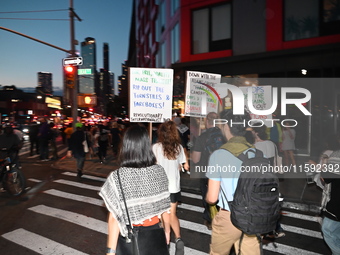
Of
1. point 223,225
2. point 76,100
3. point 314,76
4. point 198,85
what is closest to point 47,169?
point 76,100

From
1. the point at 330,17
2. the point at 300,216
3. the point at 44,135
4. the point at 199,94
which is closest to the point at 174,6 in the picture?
the point at 330,17

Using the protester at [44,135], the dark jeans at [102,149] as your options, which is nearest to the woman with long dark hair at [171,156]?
the dark jeans at [102,149]

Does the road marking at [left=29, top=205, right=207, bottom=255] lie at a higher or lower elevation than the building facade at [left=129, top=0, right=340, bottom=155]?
lower

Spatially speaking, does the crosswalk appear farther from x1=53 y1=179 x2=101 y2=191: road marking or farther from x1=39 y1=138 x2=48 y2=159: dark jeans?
x1=39 y1=138 x2=48 y2=159: dark jeans

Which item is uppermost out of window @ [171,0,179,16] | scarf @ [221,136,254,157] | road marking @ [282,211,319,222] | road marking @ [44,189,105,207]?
window @ [171,0,179,16]

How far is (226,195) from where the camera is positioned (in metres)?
3.03

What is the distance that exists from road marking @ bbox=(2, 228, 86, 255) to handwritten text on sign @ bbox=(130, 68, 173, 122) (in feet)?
8.72

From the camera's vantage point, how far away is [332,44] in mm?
11453

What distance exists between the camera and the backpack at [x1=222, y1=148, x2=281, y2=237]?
2.70 metres

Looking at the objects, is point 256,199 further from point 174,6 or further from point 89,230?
point 174,6

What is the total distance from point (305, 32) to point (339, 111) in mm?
3882

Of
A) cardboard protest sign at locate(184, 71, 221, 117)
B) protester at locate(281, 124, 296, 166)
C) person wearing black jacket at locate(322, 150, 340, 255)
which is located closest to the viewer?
person wearing black jacket at locate(322, 150, 340, 255)

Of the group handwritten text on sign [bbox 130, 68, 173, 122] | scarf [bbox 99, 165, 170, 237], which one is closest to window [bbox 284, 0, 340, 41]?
handwritten text on sign [bbox 130, 68, 173, 122]

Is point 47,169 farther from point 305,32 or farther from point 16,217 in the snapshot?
point 305,32
